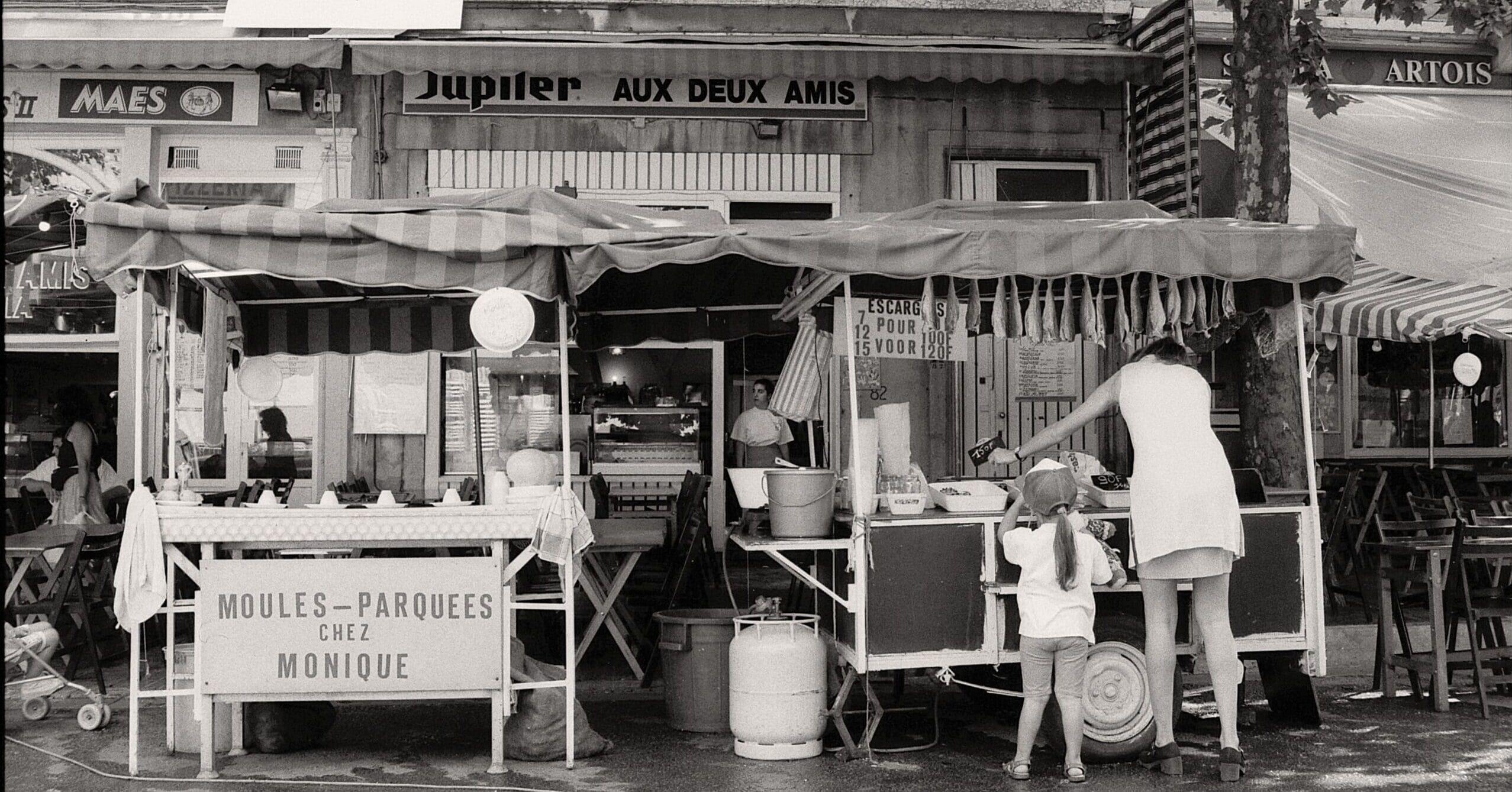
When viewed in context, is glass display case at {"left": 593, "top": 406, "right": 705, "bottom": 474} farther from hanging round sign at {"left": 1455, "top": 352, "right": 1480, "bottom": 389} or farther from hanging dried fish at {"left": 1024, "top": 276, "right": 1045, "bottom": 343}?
hanging round sign at {"left": 1455, "top": 352, "right": 1480, "bottom": 389}

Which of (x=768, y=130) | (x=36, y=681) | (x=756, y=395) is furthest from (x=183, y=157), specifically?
(x=756, y=395)

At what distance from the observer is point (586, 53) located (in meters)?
10.1

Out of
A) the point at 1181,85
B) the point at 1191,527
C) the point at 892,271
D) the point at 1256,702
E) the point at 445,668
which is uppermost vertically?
the point at 1181,85

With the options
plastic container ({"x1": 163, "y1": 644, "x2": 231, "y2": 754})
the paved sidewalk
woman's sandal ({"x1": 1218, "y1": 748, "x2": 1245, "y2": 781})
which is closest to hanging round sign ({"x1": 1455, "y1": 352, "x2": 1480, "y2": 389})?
the paved sidewalk

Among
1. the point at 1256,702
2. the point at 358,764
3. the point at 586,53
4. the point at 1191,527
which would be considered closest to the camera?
the point at 1191,527

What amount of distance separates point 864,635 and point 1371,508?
582cm

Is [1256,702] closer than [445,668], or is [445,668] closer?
[445,668]

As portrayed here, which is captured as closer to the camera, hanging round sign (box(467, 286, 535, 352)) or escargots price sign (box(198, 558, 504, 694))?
escargots price sign (box(198, 558, 504, 694))

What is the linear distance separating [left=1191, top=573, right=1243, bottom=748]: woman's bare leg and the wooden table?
6.37 ft

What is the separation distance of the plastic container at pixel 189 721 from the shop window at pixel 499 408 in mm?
4448

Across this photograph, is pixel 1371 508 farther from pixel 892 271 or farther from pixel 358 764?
pixel 358 764

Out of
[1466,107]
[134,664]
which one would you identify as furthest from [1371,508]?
[134,664]

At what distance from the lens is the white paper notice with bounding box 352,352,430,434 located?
1060cm

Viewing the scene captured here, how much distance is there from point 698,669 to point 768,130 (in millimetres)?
5385
